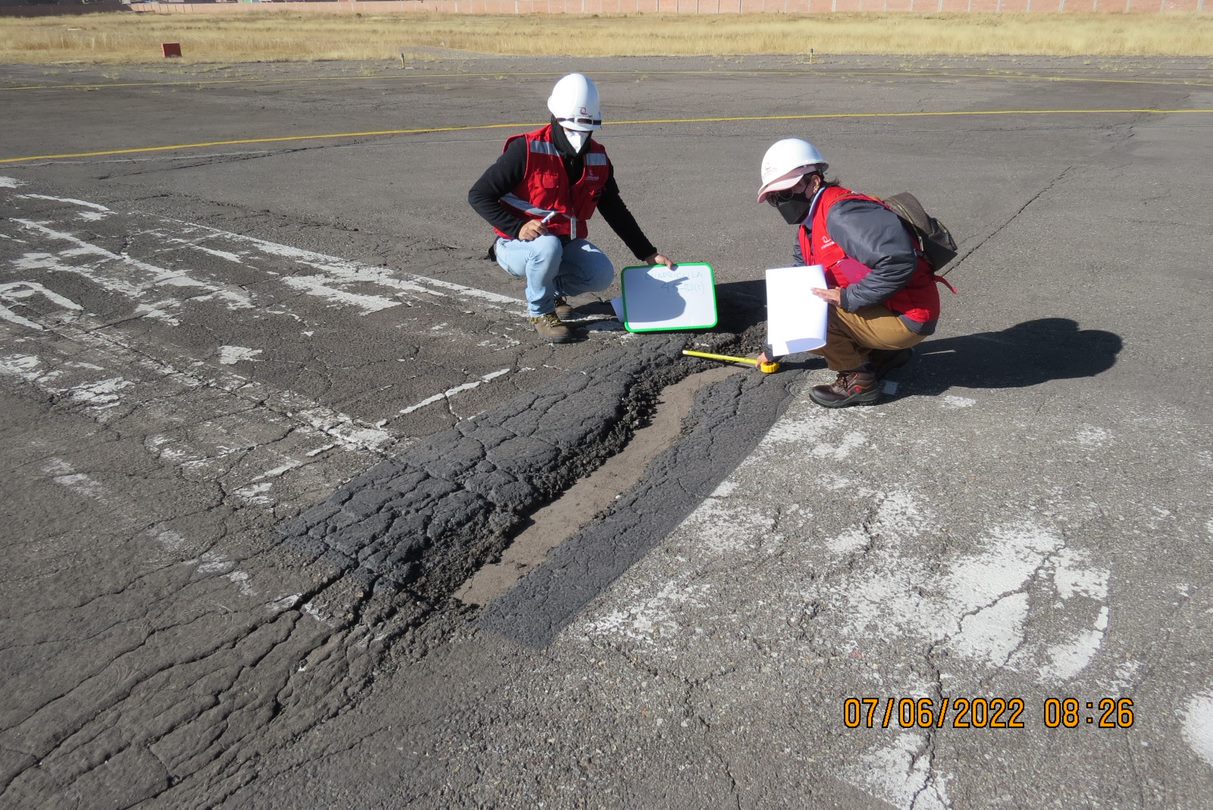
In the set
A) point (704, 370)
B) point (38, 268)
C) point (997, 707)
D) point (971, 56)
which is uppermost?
point (971, 56)

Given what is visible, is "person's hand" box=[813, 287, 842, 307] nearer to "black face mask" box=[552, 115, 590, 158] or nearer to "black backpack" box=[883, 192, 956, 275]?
"black backpack" box=[883, 192, 956, 275]

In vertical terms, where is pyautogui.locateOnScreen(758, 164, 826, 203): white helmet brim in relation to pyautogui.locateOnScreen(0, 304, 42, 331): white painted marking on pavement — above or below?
above

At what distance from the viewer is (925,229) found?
426 centimetres

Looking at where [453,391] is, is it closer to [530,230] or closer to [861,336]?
[530,230]

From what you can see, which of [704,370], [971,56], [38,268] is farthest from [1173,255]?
[971,56]

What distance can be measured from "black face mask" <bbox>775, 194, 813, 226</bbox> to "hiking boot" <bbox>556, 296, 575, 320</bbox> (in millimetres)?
1955

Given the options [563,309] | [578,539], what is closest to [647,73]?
[563,309]

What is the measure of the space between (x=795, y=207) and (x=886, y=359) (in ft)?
3.43

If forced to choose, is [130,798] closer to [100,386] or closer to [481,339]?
[100,386]

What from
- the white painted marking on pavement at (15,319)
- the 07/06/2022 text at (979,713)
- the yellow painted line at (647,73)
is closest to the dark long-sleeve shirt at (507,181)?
the white painted marking on pavement at (15,319)

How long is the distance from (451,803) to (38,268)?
6.30 meters

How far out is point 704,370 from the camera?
17.2 ft

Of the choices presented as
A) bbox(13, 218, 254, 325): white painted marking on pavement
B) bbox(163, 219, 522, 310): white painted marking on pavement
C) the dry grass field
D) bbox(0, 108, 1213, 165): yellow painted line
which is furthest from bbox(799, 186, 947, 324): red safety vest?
the dry grass field

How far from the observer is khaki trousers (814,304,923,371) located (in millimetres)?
4539
